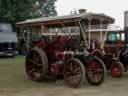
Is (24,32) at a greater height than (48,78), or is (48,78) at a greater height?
(24,32)

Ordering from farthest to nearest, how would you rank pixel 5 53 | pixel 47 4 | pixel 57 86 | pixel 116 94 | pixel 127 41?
pixel 47 4 → pixel 5 53 → pixel 127 41 → pixel 57 86 → pixel 116 94

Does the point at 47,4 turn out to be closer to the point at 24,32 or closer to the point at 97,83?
the point at 24,32

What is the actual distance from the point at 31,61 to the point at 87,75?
202cm

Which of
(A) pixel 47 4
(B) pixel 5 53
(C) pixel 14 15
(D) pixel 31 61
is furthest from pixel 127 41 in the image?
(A) pixel 47 4

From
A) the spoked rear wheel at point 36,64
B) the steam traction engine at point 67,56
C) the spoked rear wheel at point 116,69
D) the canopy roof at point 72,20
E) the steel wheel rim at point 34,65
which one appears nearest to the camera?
the steam traction engine at point 67,56

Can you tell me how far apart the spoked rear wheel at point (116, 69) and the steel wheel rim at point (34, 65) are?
298 centimetres

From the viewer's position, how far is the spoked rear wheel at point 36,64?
32.7 feet

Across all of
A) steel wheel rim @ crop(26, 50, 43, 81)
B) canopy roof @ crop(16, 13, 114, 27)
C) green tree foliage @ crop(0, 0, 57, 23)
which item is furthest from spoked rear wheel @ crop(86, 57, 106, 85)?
green tree foliage @ crop(0, 0, 57, 23)

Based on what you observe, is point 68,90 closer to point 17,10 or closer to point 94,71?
point 94,71

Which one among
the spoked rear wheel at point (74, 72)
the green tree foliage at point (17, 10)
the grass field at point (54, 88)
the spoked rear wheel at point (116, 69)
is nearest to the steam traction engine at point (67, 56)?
the spoked rear wheel at point (74, 72)

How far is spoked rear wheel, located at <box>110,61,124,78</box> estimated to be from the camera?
1169 centimetres

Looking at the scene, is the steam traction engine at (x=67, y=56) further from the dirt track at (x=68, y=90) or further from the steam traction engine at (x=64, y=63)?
the dirt track at (x=68, y=90)

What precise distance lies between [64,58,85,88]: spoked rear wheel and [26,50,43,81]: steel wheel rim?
108cm

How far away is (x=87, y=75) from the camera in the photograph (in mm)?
9852
